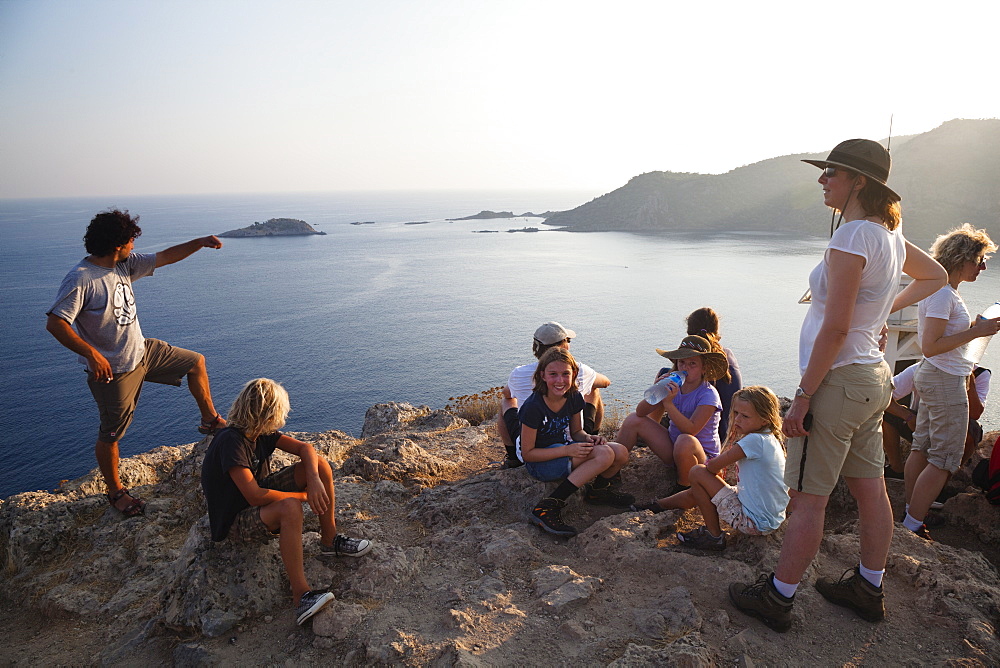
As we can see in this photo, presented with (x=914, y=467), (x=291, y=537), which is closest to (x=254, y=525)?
(x=291, y=537)

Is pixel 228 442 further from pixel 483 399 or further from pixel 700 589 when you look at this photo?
pixel 483 399

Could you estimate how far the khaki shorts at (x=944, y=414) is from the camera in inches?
140

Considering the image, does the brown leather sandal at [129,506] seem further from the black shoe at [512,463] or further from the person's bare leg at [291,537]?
the black shoe at [512,463]

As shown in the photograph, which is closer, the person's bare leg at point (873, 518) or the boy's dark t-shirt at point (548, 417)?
the person's bare leg at point (873, 518)

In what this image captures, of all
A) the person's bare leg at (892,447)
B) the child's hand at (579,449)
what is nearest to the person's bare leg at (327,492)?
the child's hand at (579,449)

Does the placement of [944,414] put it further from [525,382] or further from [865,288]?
[525,382]

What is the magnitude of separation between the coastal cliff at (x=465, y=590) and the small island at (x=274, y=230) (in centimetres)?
8477

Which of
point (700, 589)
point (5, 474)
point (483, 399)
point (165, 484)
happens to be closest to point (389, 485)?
point (165, 484)

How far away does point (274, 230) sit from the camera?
8281 centimetres

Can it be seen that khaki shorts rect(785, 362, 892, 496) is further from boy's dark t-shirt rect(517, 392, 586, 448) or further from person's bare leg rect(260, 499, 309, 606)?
person's bare leg rect(260, 499, 309, 606)

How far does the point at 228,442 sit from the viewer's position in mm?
2898

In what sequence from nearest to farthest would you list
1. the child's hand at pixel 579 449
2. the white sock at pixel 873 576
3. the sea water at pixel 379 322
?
1. the white sock at pixel 873 576
2. the child's hand at pixel 579 449
3. the sea water at pixel 379 322

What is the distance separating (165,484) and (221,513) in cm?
251

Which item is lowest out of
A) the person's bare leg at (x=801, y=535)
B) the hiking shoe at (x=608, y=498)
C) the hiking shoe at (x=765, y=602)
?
the hiking shoe at (x=608, y=498)
